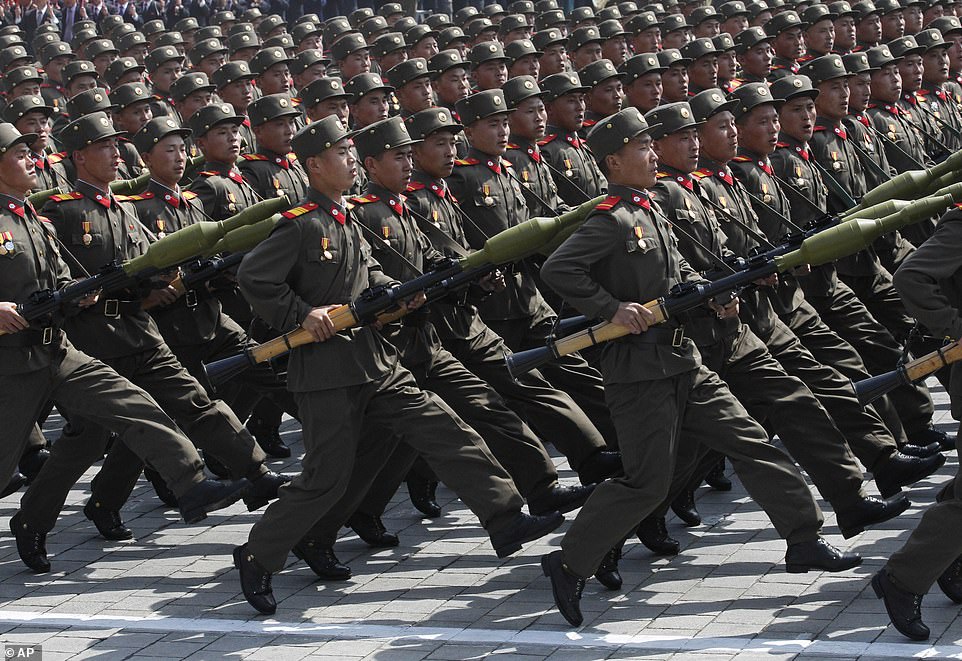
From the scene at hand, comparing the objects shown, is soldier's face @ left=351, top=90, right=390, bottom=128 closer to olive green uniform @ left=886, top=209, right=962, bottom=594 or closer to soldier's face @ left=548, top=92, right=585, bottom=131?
soldier's face @ left=548, top=92, right=585, bottom=131

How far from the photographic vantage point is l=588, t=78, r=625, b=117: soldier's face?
11.9m

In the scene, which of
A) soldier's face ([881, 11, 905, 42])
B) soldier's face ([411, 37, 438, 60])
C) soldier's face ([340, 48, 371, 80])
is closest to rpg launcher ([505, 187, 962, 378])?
soldier's face ([340, 48, 371, 80])

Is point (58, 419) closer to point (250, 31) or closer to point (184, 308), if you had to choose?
point (184, 308)

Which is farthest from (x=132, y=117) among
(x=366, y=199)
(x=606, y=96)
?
(x=366, y=199)

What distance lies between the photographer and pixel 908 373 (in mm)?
7445

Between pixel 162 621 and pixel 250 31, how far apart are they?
955 centimetres

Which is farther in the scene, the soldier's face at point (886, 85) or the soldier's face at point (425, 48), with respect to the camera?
the soldier's face at point (425, 48)

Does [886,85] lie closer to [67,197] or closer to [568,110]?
[568,110]

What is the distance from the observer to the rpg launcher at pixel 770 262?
7293 mm

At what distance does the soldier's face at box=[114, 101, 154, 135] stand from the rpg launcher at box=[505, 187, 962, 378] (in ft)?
16.2

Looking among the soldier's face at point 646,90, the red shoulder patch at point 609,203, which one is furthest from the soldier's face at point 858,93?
the red shoulder patch at point 609,203

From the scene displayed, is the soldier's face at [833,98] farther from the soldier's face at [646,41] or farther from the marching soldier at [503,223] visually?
the soldier's face at [646,41]

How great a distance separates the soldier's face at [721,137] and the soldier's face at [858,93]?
2.67 metres

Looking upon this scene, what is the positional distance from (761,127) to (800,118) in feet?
2.08
